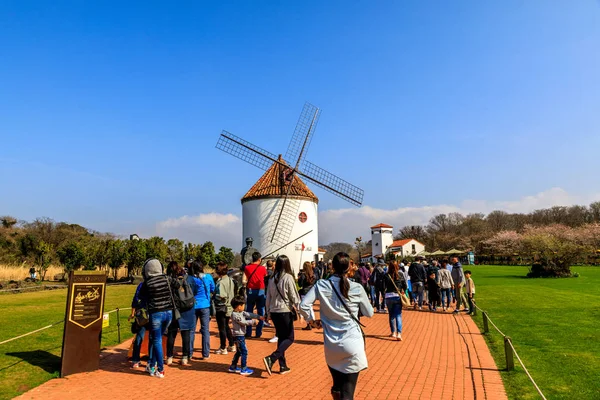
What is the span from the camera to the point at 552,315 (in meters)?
12.5

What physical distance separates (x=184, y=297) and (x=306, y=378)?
236 centimetres

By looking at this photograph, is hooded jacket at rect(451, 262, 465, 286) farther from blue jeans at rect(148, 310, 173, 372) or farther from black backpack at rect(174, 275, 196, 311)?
blue jeans at rect(148, 310, 173, 372)

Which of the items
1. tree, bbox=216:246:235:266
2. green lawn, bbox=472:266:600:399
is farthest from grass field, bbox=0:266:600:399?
tree, bbox=216:246:235:266

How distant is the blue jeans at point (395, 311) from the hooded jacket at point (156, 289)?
4.90 metres

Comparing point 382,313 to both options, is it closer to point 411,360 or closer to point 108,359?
point 411,360

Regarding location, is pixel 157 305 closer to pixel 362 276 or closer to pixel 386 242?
pixel 362 276

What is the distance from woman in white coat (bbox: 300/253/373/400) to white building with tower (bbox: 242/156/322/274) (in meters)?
23.5

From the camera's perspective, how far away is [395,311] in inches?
373

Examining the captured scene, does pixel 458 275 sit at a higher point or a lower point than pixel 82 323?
higher

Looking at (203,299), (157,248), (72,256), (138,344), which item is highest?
(157,248)

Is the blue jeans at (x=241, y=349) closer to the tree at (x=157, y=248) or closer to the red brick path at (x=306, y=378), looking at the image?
the red brick path at (x=306, y=378)

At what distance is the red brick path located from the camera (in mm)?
5883

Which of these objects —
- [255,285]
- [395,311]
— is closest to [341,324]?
[395,311]

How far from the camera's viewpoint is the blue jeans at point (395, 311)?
30.6ft
